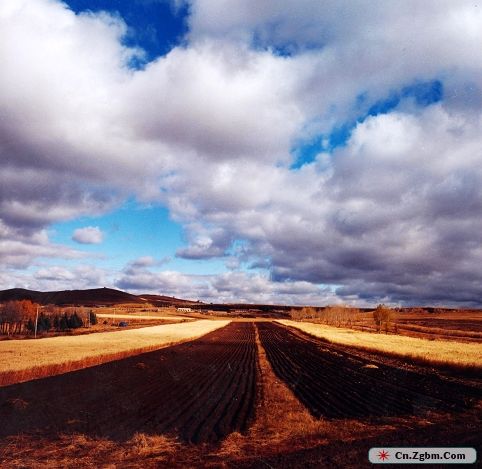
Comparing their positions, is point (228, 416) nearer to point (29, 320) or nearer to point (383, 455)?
point (383, 455)

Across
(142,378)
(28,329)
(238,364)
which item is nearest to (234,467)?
(142,378)

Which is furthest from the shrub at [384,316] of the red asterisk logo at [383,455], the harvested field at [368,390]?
the red asterisk logo at [383,455]

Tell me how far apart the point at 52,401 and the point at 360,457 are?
47.2 ft

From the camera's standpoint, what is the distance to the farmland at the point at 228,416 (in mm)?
11805

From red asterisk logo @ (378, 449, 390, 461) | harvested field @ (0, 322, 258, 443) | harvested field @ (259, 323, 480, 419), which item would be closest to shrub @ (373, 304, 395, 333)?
harvested field @ (259, 323, 480, 419)

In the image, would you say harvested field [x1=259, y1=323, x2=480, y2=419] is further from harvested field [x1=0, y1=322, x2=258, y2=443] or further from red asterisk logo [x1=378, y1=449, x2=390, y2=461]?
red asterisk logo [x1=378, y1=449, x2=390, y2=461]

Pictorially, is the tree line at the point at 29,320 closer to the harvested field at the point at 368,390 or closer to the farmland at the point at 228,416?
the farmland at the point at 228,416

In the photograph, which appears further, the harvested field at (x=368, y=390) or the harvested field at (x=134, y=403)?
the harvested field at (x=368, y=390)

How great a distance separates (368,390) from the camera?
22969 mm

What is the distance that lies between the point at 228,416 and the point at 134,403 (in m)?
4.99

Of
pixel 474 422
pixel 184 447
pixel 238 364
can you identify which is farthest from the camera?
pixel 238 364

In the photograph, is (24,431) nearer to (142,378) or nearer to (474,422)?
(142,378)

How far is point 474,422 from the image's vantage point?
1520cm

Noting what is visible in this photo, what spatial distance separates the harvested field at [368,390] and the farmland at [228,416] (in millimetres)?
64
